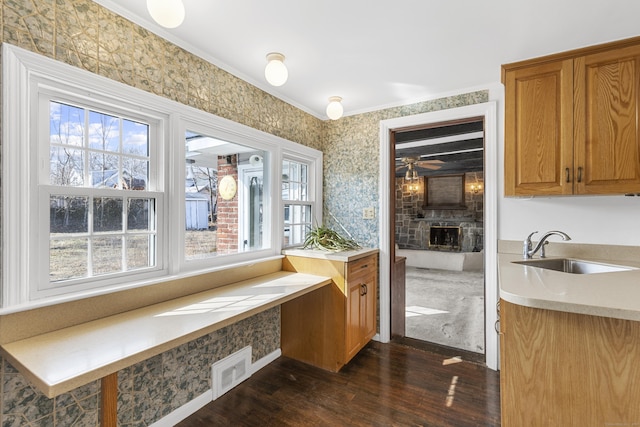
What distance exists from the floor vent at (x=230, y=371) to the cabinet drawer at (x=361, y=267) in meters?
1.00

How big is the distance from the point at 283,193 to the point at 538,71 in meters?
2.19

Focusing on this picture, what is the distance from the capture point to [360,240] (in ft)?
10.3

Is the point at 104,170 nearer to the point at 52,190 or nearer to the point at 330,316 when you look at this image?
the point at 52,190

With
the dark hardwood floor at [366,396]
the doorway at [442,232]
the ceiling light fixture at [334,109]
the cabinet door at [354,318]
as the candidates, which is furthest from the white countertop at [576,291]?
the ceiling light fixture at [334,109]

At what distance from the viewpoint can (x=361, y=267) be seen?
2.66 metres

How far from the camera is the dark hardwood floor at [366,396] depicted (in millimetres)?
1885

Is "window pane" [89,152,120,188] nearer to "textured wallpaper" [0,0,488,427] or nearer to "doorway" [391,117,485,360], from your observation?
"textured wallpaper" [0,0,488,427]

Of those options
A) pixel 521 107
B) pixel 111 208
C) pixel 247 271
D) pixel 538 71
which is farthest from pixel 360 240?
pixel 111 208

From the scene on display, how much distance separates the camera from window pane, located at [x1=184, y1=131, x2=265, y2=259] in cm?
212

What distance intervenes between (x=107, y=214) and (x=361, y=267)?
189 centimetres

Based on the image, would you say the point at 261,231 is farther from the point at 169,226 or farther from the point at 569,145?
the point at 569,145

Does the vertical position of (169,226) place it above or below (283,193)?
below

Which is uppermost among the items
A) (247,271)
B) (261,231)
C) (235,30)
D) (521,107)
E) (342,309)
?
(235,30)

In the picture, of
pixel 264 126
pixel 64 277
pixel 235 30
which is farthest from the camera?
pixel 264 126
